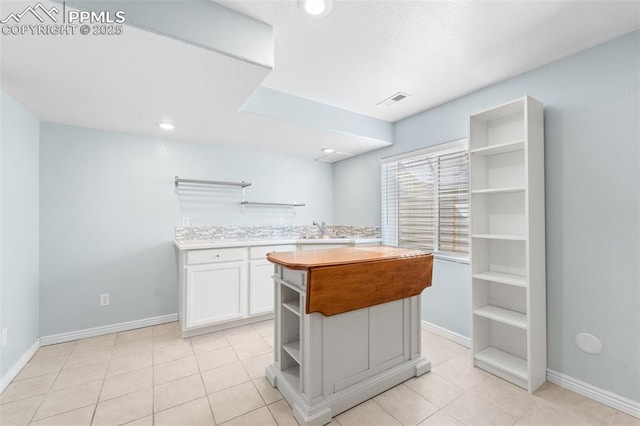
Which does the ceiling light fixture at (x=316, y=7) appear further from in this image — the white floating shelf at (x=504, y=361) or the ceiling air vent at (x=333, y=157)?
the white floating shelf at (x=504, y=361)

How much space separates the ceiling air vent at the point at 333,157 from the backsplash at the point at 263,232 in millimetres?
1054

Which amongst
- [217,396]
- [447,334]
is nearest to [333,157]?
[447,334]

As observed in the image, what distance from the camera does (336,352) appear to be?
1746mm

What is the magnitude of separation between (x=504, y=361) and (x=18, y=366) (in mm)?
3767

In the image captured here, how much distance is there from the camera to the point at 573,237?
1945 mm

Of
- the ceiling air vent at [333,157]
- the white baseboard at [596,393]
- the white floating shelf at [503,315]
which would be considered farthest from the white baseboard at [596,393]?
the ceiling air vent at [333,157]

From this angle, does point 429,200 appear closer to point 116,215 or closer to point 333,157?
point 333,157

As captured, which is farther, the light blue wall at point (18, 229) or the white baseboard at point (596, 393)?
the light blue wall at point (18, 229)

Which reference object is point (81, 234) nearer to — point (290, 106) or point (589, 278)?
point (290, 106)

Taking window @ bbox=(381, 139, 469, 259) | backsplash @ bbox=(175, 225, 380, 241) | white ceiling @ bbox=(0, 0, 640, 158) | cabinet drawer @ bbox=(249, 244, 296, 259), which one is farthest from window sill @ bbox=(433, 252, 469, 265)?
cabinet drawer @ bbox=(249, 244, 296, 259)

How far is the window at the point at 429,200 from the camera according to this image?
2711 millimetres

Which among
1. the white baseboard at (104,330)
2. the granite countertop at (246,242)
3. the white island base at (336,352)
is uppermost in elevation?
the granite countertop at (246,242)

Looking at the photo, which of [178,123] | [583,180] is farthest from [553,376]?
[178,123]

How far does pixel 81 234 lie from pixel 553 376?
170 inches
